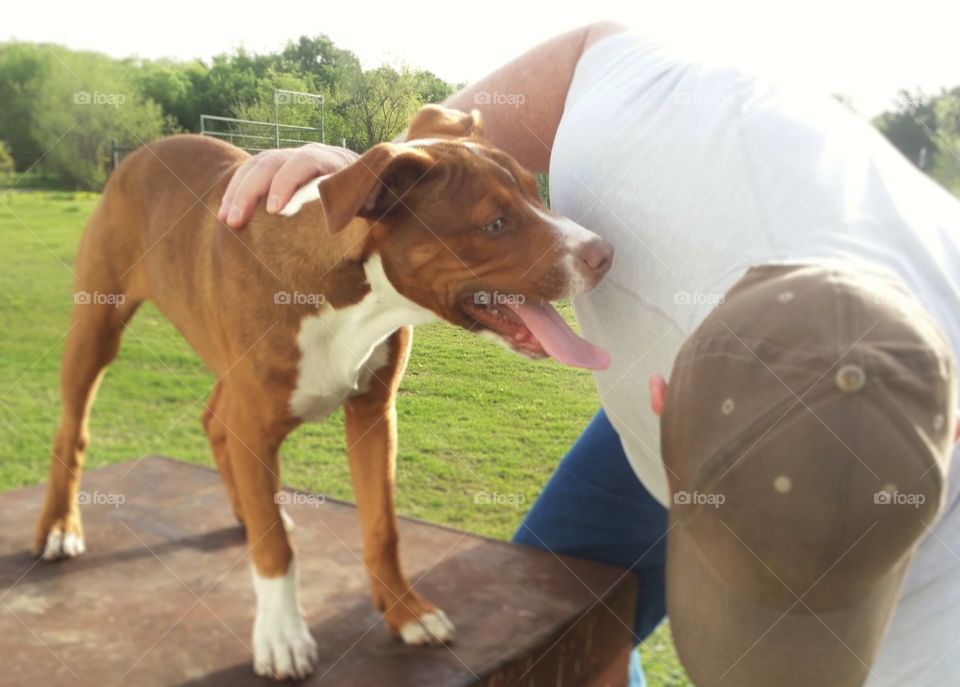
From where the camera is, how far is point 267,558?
1.22 m

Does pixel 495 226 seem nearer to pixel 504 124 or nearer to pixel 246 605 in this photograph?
pixel 504 124

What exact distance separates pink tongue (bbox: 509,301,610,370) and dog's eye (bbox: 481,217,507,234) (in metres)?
0.09

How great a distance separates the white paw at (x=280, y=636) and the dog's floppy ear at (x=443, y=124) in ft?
2.16

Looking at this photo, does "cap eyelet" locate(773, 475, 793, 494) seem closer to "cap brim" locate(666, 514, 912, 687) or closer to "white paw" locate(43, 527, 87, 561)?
"cap brim" locate(666, 514, 912, 687)

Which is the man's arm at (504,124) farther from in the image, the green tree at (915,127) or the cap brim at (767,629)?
the cap brim at (767,629)

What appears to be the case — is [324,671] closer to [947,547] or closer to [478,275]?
[478,275]

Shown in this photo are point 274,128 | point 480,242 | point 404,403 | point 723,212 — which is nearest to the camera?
point 723,212

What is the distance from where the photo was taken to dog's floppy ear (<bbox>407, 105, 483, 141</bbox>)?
1154 mm

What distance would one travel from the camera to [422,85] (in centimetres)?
117

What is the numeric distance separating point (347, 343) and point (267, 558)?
34cm

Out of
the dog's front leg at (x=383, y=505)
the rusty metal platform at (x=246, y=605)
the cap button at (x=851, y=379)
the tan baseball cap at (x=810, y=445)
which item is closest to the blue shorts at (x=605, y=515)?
the rusty metal platform at (x=246, y=605)

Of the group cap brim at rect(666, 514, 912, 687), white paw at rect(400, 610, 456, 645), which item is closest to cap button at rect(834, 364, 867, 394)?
cap brim at rect(666, 514, 912, 687)

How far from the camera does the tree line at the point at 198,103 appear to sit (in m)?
1.10

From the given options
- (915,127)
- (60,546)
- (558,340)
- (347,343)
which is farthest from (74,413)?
(915,127)
